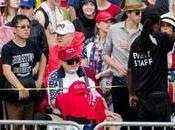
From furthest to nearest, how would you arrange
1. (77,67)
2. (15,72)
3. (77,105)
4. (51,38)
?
(51,38) < (15,72) < (77,67) < (77,105)

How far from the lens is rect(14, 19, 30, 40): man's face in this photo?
33.1 ft

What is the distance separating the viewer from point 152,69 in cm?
921

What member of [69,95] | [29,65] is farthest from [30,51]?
[69,95]

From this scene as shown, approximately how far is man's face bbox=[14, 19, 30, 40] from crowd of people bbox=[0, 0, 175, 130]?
0.05ft

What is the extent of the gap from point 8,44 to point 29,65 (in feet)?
1.39

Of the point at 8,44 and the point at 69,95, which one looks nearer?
the point at 69,95

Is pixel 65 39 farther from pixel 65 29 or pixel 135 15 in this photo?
pixel 135 15

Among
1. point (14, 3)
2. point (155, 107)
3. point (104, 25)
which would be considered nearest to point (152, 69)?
point (155, 107)

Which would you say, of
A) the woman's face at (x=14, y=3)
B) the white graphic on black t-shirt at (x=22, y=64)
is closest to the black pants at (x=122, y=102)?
the white graphic on black t-shirt at (x=22, y=64)

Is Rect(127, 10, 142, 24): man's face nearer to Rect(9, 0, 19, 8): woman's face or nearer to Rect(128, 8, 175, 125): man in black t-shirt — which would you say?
Rect(128, 8, 175, 125): man in black t-shirt

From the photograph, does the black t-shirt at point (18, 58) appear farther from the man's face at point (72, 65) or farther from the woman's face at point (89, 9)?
the woman's face at point (89, 9)

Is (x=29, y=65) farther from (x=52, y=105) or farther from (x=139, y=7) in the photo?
(x=139, y=7)

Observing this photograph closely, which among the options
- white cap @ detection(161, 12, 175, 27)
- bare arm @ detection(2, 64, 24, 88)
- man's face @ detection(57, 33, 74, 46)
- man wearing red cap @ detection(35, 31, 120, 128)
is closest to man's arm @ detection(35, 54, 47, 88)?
bare arm @ detection(2, 64, 24, 88)

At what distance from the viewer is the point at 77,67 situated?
9320 millimetres
